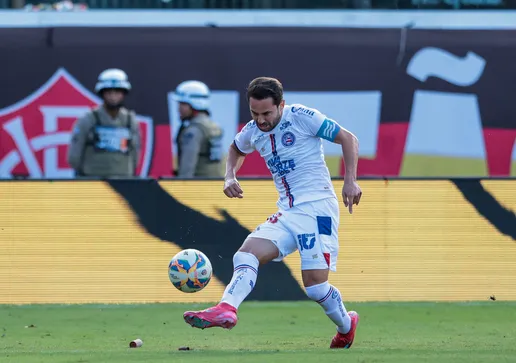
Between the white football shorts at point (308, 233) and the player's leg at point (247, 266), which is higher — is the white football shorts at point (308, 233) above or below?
above

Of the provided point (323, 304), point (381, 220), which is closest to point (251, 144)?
point (323, 304)

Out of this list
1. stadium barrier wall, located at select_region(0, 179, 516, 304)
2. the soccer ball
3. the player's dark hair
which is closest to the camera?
the player's dark hair

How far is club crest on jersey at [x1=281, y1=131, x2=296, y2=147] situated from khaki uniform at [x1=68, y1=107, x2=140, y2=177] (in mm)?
5338

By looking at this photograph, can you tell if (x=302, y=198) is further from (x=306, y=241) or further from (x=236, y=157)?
(x=236, y=157)

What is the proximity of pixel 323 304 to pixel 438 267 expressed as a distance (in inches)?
128

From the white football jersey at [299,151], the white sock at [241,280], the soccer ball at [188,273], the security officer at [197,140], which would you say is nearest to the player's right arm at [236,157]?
the white football jersey at [299,151]

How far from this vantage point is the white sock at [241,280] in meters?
7.42

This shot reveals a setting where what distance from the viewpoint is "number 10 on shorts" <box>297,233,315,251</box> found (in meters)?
7.79

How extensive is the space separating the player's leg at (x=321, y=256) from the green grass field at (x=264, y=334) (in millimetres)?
212

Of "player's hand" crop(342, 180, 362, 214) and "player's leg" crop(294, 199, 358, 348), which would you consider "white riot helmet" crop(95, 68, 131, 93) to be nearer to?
"player's leg" crop(294, 199, 358, 348)

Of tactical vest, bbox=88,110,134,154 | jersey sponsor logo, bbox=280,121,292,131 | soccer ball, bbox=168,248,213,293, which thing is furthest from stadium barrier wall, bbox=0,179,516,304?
jersey sponsor logo, bbox=280,121,292,131

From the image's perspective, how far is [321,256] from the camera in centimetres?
780

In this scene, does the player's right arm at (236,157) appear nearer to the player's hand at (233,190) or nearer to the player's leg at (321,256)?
the player's hand at (233,190)

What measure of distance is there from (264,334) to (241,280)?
1.48 metres
